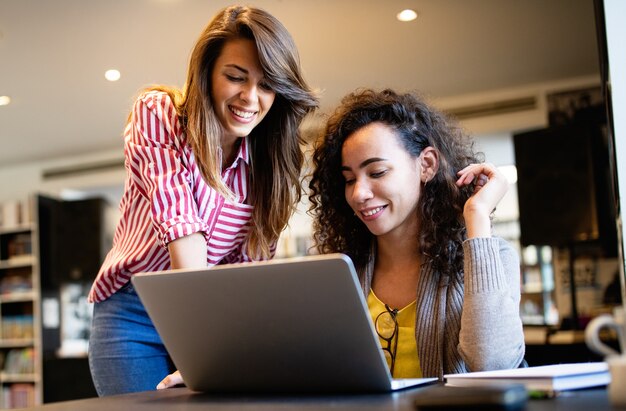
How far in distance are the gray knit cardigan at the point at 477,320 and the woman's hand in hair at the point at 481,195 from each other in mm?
47

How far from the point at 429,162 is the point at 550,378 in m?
0.82

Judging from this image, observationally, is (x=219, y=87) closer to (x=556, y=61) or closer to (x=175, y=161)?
(x=175, y=161)

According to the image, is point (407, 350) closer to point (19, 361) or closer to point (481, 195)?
point (481, 195)

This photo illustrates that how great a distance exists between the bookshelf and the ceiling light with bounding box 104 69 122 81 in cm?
226

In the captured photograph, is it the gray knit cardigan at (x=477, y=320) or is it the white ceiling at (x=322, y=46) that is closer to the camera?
the gray knit cardigan at (x=477, y=320)

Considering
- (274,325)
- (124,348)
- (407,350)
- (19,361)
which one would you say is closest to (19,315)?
(19,361)

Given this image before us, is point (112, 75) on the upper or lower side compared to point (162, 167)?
upper

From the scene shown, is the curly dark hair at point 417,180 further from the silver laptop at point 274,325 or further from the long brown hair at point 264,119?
the silver laptop at point 274,325

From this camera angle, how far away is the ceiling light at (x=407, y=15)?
164 inches

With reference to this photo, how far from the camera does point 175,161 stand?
56.5 inches

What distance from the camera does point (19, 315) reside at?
699 cm

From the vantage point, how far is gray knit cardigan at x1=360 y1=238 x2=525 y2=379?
127cm

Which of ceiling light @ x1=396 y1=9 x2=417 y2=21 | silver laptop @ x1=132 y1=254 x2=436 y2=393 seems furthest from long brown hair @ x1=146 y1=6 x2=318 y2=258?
ceiling light @ x1=396 y1=9 x2=417 y2=21

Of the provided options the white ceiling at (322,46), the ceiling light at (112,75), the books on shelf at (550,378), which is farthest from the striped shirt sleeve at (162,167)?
the ceiling light at (112,75)
